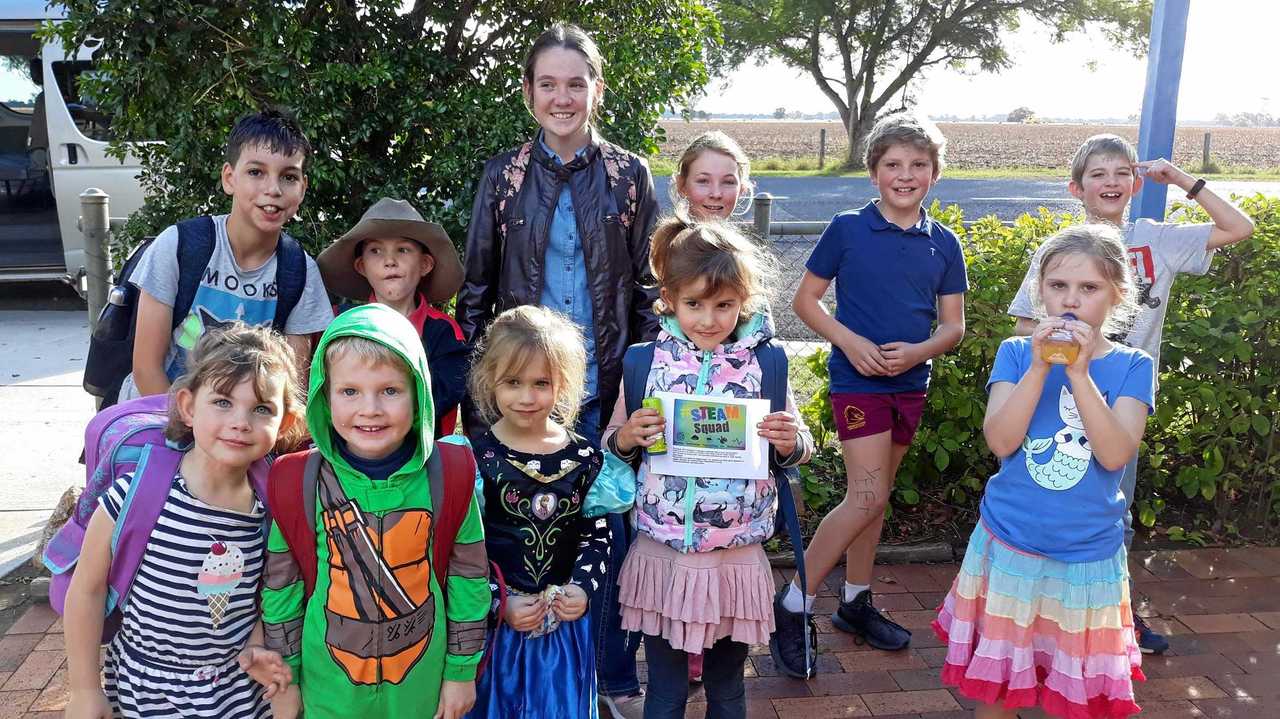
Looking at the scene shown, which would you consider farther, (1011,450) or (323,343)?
(1011,450)

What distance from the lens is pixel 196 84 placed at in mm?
3980

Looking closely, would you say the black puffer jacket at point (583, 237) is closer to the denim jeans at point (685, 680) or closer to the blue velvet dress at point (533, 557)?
the blue velvet dress at point (533, 557)

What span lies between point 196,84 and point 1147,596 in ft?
14.2

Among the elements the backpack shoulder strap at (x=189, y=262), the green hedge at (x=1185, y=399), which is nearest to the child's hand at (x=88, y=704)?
the backpack shoulder strap at (x=189, y=262)

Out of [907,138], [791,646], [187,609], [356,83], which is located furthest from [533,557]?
[356,83]

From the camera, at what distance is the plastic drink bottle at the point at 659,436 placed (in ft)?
8.63

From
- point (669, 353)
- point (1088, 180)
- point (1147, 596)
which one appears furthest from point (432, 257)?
point (1147, 596)

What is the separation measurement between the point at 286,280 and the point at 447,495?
3.32ft

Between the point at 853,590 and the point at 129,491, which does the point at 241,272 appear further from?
the point at 853,590

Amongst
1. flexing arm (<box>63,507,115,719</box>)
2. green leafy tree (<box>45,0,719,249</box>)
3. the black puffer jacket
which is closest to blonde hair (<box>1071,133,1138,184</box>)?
the black puffer jacket

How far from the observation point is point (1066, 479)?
105 inches

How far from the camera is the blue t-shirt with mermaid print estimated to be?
8.69 feet

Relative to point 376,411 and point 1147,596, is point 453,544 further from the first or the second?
point 1147,596

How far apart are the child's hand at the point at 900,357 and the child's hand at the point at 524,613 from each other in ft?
4.97
